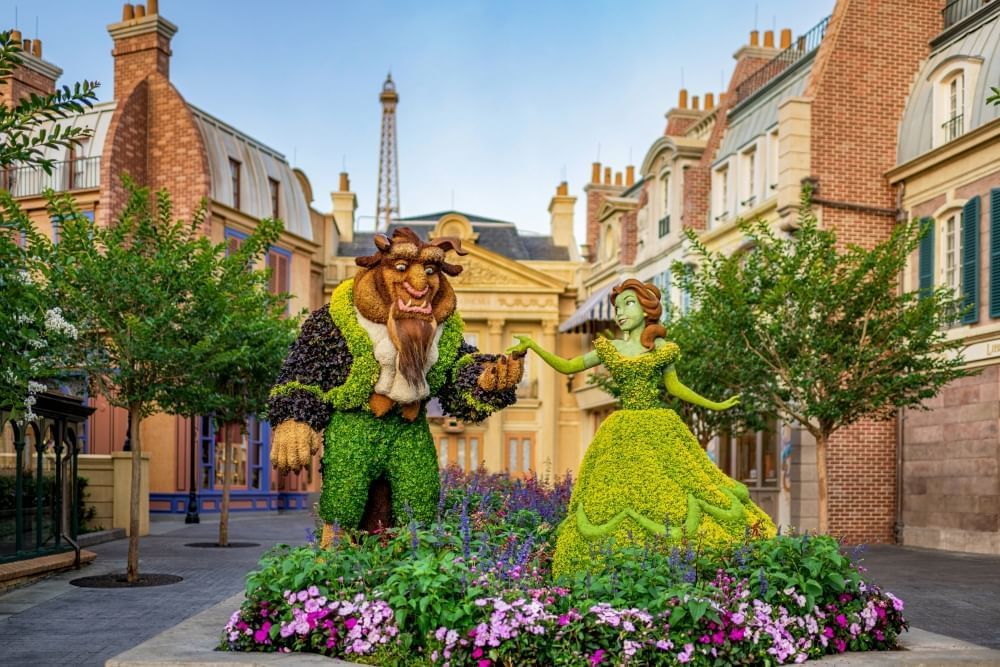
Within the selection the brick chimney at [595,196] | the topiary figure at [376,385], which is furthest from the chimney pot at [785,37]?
the topiary figure at [376,385]

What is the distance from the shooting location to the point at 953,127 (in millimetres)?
17688

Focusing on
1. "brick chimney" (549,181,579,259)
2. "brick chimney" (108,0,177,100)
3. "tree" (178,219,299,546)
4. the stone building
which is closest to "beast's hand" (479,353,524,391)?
"tree" (178,219,299,546)

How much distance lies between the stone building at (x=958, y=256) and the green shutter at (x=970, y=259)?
0.02m

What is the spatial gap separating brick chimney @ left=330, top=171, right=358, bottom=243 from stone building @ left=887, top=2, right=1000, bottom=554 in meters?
21.8

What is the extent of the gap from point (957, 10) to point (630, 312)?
14019 millimetres

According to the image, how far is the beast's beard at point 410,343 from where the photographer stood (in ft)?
23.7

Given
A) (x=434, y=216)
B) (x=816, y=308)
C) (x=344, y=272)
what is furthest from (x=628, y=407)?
(x=434, y=216)

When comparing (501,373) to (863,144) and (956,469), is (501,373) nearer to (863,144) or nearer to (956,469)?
(956,469)

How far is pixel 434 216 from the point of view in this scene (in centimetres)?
4147

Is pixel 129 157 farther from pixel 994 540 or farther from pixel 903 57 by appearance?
pixel 994 540

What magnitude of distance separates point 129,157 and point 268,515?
9.15 metres

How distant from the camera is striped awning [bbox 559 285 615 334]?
3112 cm

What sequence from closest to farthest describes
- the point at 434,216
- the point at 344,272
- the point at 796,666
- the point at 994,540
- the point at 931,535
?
the point at 796,666
the point at 994,540
the point at 931,535
the point at 344,272
the point at 434,216

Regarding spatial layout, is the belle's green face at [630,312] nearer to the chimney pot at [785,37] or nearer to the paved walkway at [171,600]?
the paved walkway at [171,600]
